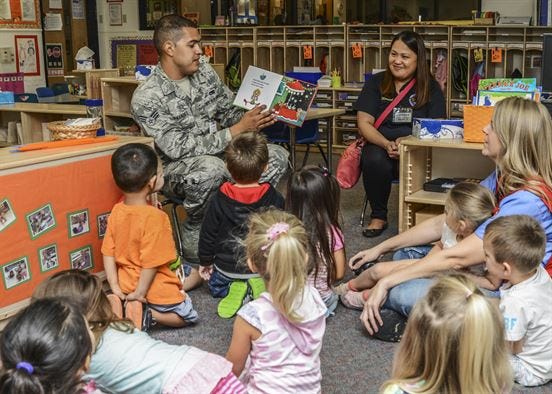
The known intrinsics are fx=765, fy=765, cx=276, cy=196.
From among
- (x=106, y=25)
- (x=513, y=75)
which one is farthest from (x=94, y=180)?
(x=106, y=25)

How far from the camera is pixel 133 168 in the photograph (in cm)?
328

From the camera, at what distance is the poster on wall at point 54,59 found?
8352 millimetres

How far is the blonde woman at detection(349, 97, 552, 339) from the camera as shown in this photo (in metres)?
2.91

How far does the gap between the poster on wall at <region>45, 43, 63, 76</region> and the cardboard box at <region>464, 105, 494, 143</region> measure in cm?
559

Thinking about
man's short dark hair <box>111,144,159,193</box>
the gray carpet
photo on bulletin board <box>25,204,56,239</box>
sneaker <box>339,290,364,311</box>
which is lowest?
the gray carpet

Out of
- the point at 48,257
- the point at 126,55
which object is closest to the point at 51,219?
the point at 48,257

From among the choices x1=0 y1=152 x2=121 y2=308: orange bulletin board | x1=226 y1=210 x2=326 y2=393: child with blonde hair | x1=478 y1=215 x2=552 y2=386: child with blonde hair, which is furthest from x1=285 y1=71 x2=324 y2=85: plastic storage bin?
x1=226 y1=210 x2=326 y2=393: child with blonde hair

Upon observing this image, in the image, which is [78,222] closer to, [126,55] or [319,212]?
[319,212]

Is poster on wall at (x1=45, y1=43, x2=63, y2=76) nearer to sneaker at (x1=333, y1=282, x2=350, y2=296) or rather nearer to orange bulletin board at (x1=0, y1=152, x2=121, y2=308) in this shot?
orange bulletin board at (x1=0, y1=152, x2=121, y2=308)

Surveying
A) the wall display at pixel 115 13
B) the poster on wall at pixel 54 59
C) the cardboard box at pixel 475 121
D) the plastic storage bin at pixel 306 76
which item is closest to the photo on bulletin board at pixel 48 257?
the cardboard box at pixel 475 121

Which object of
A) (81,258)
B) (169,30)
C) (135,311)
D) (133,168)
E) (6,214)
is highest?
(169,30)

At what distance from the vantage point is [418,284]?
10.00 ft

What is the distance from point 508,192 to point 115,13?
274 inches

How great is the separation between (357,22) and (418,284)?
5.69 metres
